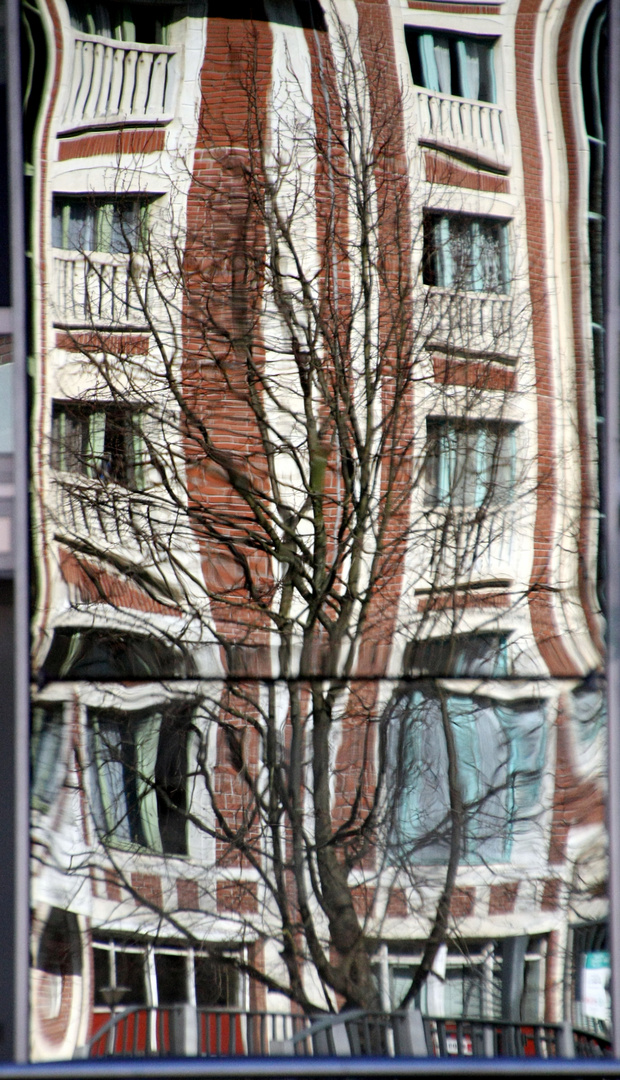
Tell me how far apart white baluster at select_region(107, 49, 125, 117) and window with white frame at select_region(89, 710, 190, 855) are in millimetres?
2772

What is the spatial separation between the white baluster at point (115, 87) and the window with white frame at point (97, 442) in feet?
4.47

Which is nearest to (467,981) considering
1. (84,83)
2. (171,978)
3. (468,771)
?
(468,771)

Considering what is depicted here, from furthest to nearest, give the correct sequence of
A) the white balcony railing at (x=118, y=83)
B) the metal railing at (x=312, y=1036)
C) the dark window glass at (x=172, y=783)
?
the white balcony railing at (x=118, y=83), the dark window glass at (x=172, y=783), the metal railing at (x=312, y=1036)

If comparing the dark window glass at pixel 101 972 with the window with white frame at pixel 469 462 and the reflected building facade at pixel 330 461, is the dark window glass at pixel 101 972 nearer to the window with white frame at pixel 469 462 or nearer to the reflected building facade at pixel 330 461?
the reflected building facade at pixel 330 461

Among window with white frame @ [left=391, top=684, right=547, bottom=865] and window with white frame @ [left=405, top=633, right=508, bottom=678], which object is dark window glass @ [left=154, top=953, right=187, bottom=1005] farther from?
window with white frame @ [left=405, top=633, right=508, bottom=678]

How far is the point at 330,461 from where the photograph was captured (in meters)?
4.15

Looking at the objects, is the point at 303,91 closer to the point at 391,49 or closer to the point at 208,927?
the point at 391,49

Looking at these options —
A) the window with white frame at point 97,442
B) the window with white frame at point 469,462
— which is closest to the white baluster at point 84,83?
the window with white frame at point 97,442

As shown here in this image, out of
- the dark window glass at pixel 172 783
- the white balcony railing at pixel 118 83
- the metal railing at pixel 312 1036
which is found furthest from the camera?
the white balcony railing at pixel 118 83

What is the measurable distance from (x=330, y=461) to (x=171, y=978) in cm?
240

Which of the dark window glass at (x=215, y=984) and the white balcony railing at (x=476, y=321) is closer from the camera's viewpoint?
the dark window glass at (x=215, y=984)

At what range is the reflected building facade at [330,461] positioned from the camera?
4043 mm

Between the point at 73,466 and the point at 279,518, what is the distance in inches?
38.6

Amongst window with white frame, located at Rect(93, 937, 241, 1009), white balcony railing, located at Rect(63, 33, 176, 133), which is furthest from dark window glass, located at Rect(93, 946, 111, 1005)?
white balcony railing, located at Rect(63, 33, 176, 133)
